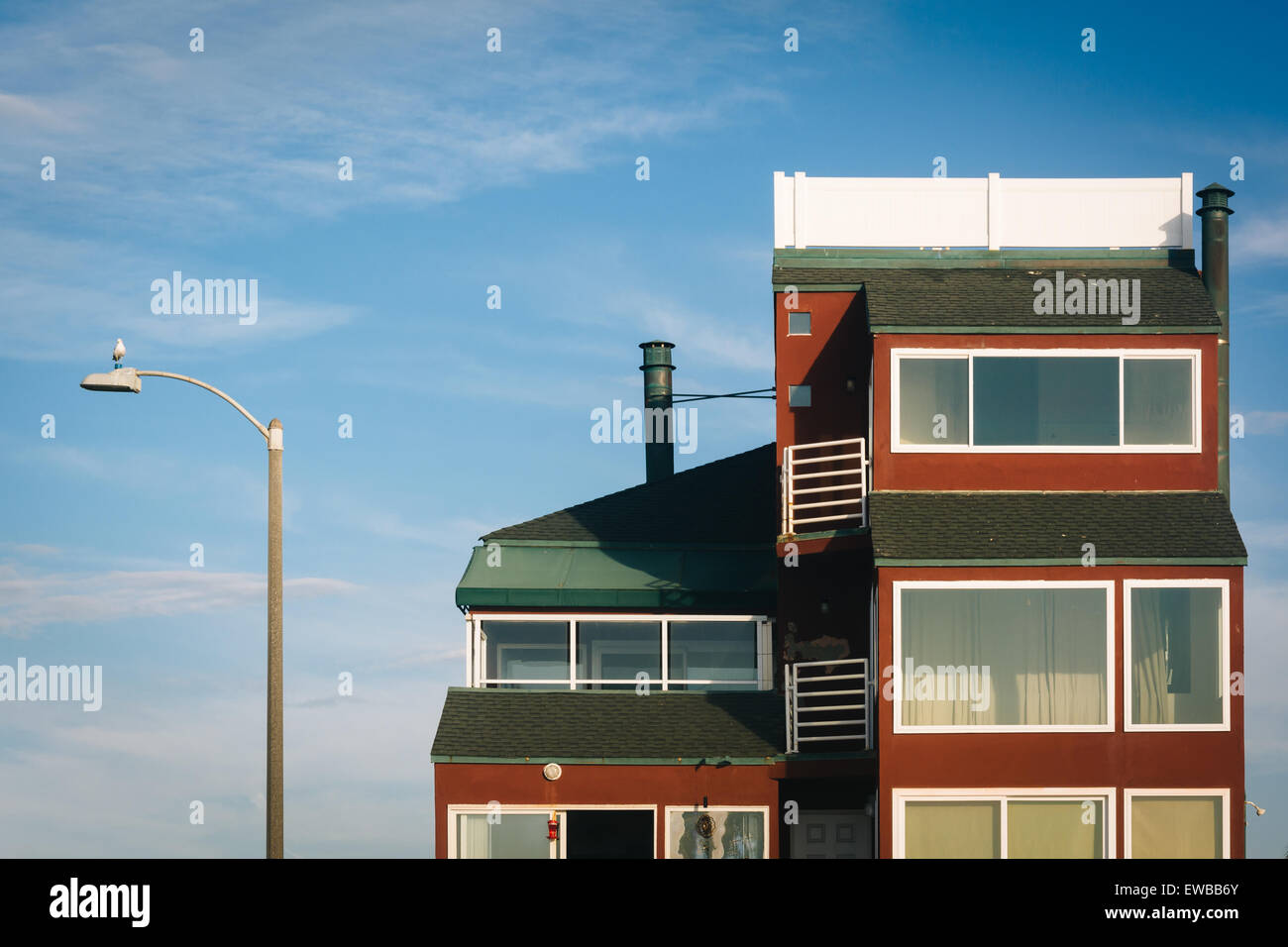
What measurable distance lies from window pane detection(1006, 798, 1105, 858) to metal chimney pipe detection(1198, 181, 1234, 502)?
6.69 metres

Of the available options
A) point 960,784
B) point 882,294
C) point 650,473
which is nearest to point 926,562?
point 960,784

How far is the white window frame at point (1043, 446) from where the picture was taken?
24.8 m

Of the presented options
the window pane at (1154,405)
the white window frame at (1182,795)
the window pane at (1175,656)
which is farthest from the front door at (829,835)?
the window pane at (1154,405)

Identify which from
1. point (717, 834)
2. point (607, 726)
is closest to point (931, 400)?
point (607, 726)

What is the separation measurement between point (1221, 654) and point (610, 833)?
9803 millimetres

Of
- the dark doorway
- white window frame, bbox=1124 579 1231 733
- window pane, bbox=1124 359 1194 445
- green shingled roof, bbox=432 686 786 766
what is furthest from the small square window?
the dark doorway

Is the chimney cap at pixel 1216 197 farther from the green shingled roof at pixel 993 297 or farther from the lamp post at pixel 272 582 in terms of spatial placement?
the lamp post at pixel 272 582

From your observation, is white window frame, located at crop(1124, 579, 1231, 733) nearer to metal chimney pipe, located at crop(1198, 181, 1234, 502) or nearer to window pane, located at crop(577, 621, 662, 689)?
metal chimney pipe, located at crop(1198, 181, 1234, 502)

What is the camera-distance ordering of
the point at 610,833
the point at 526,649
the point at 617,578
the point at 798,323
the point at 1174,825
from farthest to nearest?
the point at 617,578 < the point at 526,649 < the point at 798,323 < the point at 610,833 < the point at 1174,825

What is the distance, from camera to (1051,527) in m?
24.0

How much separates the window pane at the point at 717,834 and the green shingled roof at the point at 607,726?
895 mm

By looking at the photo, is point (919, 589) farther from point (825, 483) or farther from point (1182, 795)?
point (1182, 795)

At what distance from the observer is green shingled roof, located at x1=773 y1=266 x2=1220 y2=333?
2494 cm
